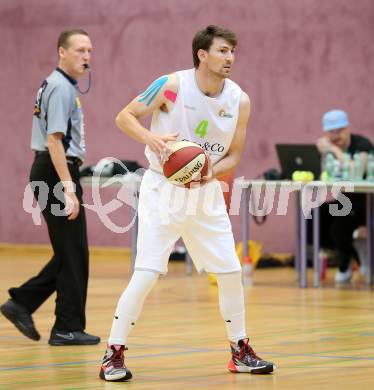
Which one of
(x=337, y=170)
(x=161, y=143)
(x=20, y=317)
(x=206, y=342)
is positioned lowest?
(x=206, y=342)

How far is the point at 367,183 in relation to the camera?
395 inches

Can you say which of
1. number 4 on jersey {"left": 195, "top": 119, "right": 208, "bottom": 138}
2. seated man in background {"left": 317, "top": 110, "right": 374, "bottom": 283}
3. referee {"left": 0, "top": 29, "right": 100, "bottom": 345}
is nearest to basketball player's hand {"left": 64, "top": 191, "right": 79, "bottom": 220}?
referee {"left": 0, "top": 29, "right": 100, "bottom": 345}

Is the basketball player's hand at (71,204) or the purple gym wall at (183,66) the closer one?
the basketball player's hand at (71,204)

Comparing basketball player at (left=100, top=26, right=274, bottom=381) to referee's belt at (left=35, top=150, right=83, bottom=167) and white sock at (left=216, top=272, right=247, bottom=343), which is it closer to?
white sock at (left=216, top=272, right=247, bottom=343)

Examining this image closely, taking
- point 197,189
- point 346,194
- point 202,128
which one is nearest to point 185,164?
point 197,189

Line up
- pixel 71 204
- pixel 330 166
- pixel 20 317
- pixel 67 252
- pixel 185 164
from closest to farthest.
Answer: pixel 185 164, pixel 71 204, pixel 67 252, pixel 20 317, pixel 330 166

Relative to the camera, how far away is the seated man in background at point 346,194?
10.9 metres

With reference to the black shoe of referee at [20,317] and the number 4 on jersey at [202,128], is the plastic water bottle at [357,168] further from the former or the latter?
the number 4 on jersey at [202,128]

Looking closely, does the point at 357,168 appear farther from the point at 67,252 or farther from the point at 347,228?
the point at 67,252

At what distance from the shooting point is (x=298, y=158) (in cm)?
1129

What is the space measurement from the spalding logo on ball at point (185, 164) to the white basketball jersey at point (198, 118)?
7.8 inches

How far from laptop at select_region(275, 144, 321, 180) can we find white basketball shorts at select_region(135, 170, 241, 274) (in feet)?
19.2

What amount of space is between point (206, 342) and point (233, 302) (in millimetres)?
1310

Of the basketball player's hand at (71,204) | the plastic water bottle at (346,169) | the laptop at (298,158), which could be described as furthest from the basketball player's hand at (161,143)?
the laptop at (298,158)
